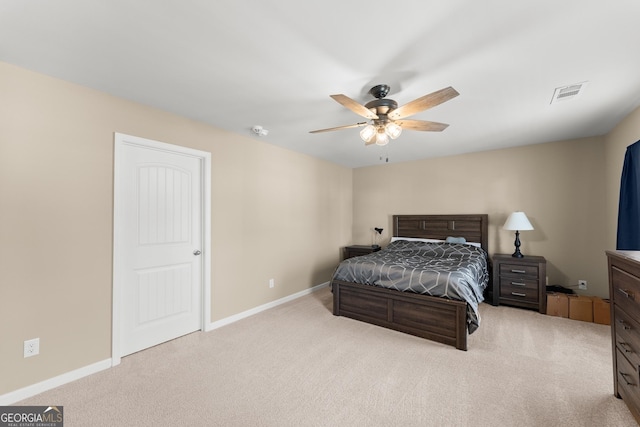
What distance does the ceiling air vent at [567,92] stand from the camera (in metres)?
2.21

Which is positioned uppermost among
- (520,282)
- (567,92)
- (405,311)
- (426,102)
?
(567,92)

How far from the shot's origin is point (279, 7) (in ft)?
4.60

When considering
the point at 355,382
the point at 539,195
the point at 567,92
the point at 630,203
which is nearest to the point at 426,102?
the point at 567,92

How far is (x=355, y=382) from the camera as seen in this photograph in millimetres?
2066

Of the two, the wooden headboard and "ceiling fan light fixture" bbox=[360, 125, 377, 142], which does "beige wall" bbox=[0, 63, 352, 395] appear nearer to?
"ceiling fan light fixture" bbox=[360, 125, 377, 142]

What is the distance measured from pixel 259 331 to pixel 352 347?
3.54 feet

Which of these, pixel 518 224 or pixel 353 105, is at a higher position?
pixel 353 105

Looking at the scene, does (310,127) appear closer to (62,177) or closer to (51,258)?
(62,177)

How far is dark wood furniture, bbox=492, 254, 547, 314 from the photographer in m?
3.46

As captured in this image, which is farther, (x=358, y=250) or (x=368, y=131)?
(x=358, y=250)

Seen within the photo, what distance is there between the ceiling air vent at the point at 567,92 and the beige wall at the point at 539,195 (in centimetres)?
178

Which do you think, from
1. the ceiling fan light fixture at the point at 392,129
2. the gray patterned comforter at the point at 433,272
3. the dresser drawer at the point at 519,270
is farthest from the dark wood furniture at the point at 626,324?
the dresser drawer at the point at 519,270

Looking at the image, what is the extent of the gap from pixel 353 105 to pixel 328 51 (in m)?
0.43

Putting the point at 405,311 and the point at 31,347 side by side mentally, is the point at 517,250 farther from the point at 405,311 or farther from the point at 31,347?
the point at 31,347
